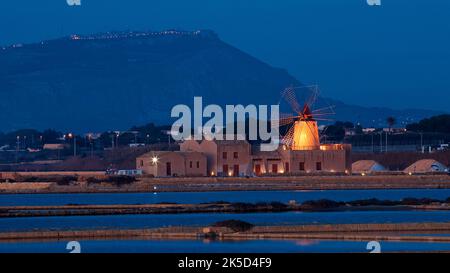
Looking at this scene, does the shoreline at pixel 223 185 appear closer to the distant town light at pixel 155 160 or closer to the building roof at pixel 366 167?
the distant town light at pixel 155 160

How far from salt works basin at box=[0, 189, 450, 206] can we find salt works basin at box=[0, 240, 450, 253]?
80.2ft

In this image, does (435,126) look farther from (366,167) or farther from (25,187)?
(25,187)

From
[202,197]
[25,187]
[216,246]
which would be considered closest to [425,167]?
[25,187]

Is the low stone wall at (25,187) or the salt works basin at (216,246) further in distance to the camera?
the low stone wall at (25,187)

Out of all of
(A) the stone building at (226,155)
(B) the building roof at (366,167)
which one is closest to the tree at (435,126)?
(B) the building roof at (366,167)

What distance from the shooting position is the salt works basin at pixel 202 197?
2359 inches

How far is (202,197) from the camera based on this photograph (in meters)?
64.6

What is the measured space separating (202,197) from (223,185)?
9.98 meters

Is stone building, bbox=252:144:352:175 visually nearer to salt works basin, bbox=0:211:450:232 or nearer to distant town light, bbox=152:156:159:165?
distant town light, bbox=152:156:159:165

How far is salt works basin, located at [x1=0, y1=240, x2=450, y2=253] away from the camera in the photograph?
3031cm

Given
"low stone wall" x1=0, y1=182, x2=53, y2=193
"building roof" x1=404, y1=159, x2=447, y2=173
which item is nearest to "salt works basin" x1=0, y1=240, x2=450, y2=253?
"low stone wall" x1=0, y1=182, x2=53, y2=193

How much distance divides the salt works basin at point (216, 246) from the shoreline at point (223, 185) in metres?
38.9
